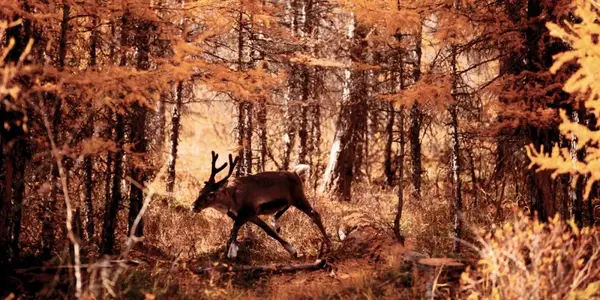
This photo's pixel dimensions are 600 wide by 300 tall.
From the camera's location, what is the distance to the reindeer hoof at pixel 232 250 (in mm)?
11141

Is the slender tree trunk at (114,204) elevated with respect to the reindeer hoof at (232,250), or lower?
elevated

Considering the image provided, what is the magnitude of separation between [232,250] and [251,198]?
103 centimetres

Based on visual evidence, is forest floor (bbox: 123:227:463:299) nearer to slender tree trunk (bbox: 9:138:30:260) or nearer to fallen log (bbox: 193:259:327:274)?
fallen log (bbox: 193:259:327:274)

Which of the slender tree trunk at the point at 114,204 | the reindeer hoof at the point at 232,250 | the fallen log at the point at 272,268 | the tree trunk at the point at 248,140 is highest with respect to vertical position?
the tree trunk at the point at 248,140

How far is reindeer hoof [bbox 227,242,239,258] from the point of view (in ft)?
36.6

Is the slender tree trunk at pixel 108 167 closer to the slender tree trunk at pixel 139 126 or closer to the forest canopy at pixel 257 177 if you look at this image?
the forest canopy at pixel 257 177

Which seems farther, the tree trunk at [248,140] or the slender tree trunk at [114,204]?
the tree trunk at [248,140]

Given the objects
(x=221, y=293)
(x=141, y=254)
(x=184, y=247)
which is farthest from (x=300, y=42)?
(x=221, y=293)

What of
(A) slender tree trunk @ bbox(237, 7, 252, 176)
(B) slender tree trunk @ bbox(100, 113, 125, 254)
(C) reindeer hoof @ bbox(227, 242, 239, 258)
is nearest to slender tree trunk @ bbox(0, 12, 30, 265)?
(B) slender tree trunk @ bbox(100, 113, 125, 254)

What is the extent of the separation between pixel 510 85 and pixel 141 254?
20.7 ft

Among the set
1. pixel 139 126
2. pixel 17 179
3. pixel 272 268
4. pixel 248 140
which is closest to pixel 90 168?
pixel 139 126

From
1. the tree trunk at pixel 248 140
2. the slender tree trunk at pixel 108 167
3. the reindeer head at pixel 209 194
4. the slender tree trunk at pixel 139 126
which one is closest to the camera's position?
the slender tree trunk at pixel 139 126

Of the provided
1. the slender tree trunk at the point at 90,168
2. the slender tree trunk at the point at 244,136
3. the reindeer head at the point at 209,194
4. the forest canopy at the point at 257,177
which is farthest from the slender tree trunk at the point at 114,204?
the slender tree trunk at the point at 244,136

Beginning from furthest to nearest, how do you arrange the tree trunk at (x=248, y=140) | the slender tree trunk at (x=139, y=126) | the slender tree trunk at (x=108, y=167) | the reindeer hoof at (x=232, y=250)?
the tree trunk at (x=248, y=140) → the reindeer hoof at (x=232, y=250) → the slender tree trunk at (x=108, y=167) → the slender tree trunk at (x=139, y=126)
